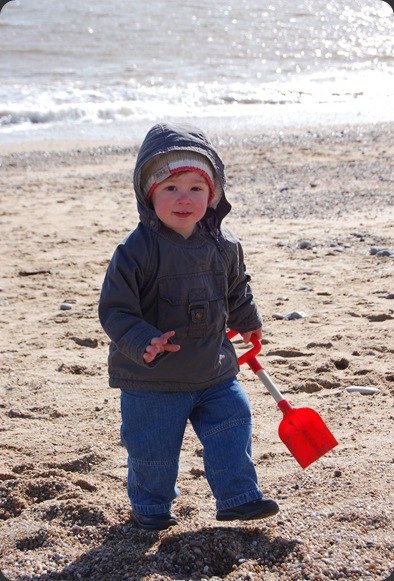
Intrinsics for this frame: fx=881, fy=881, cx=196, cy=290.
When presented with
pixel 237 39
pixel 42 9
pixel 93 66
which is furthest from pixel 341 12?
pixel 93 66

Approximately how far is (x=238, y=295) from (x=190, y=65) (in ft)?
50.2

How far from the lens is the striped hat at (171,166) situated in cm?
288

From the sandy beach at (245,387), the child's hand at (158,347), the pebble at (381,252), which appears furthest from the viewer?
the pebble at (381,252)

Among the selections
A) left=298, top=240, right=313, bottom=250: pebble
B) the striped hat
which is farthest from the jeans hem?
left=298, top=240, right=313, bottom=250: pebble

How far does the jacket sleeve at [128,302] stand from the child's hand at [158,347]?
0.02 meters

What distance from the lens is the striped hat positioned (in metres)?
2.88

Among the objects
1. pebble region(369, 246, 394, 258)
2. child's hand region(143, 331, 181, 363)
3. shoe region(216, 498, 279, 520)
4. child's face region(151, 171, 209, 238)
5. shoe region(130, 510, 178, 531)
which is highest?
child's face region(151, 171, 209, 238)

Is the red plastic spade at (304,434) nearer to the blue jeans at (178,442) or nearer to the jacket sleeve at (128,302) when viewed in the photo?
the blue jeans at (178,442)

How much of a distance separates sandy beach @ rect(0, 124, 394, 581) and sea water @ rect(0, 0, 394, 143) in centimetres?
443

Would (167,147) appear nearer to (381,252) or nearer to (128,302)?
(128,302)

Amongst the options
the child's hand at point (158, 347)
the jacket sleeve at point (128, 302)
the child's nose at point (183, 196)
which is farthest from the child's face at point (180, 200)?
the child's hand at point (158, 347)

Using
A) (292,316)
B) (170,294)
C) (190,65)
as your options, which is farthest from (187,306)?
(190,65)

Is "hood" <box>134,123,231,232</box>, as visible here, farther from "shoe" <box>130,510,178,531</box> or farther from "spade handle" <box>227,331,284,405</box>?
"shoe" <box>130,510,178,531</box>

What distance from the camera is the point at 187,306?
9.46ft
